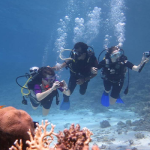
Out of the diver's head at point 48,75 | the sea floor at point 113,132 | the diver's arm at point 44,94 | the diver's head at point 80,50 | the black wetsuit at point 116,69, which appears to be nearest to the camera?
the diver's arm at point 44,94

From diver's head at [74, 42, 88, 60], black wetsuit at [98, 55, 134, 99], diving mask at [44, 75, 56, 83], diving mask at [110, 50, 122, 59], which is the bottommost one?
diving mask at [44, 75, 56, 83]

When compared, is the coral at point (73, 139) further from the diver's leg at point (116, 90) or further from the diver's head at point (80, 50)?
the diver's leg at point (116, 90)

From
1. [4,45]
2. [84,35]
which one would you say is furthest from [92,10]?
[4,45]

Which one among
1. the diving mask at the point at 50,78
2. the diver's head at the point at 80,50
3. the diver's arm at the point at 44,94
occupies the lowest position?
the diver's arm at the point at 44,94

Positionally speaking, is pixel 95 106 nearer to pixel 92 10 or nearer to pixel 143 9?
pixel 92 10

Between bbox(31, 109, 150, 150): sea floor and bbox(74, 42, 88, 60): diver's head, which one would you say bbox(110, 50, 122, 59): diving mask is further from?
bbox(31, 109, 150, 150): sea floor

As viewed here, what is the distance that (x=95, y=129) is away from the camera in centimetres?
1158

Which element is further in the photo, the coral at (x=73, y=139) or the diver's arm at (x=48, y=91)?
the diver's arm at (x=48, y=91)

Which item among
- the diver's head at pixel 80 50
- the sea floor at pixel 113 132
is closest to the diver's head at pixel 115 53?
the diver's head at pixel 80 50

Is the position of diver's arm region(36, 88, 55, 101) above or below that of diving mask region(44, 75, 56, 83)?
below

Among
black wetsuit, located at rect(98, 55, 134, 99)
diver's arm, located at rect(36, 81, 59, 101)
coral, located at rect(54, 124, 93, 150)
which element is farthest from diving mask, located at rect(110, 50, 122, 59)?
coral, located at rect(54, 124, 93, 150)

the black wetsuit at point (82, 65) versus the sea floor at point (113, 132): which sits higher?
the black wetsuit at point (82, 65)

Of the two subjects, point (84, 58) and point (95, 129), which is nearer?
point (84, 58)

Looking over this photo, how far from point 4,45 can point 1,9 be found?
136ft
